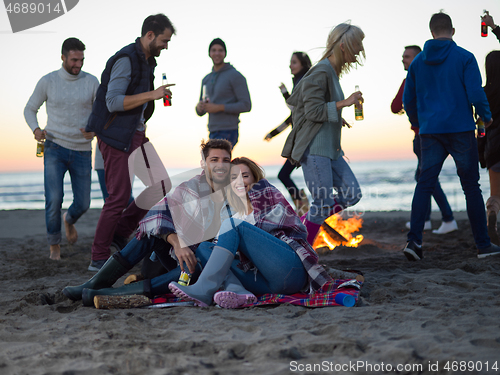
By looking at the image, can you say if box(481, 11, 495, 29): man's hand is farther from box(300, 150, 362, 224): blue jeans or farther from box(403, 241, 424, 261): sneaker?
box(403, 241, 424, 261): sneaker

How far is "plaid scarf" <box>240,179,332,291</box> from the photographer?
297 centimetres

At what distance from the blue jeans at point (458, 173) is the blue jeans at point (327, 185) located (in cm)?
75

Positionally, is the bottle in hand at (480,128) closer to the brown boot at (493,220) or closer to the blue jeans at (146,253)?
the brown boot at (493,220)

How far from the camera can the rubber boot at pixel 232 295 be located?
2.85 metres

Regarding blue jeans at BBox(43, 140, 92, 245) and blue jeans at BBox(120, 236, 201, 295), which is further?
blue jeans at BBox(43, 140, 92, 245)

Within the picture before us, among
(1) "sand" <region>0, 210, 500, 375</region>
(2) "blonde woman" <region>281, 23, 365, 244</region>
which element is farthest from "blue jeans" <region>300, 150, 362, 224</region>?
(1) "sand" <region>0, 210, 500, 375</region>

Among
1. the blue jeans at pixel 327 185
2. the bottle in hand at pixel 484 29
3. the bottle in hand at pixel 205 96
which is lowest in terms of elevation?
the blue jeans at pixel 327 185

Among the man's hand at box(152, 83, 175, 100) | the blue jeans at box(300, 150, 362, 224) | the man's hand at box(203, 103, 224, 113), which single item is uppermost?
the man's hand at box(203, 103, 224, 113)

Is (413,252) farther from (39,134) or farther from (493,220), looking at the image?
(39,134)

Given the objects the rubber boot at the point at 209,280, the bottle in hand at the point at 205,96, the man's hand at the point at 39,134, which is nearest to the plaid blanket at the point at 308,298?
the rubber boot at the point at 209,280

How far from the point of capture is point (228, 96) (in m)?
5.86

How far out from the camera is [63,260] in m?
4.83

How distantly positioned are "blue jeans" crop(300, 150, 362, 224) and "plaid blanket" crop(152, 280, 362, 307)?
1011 mm

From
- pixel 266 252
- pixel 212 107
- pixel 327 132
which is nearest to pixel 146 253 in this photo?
pixel 266 252
